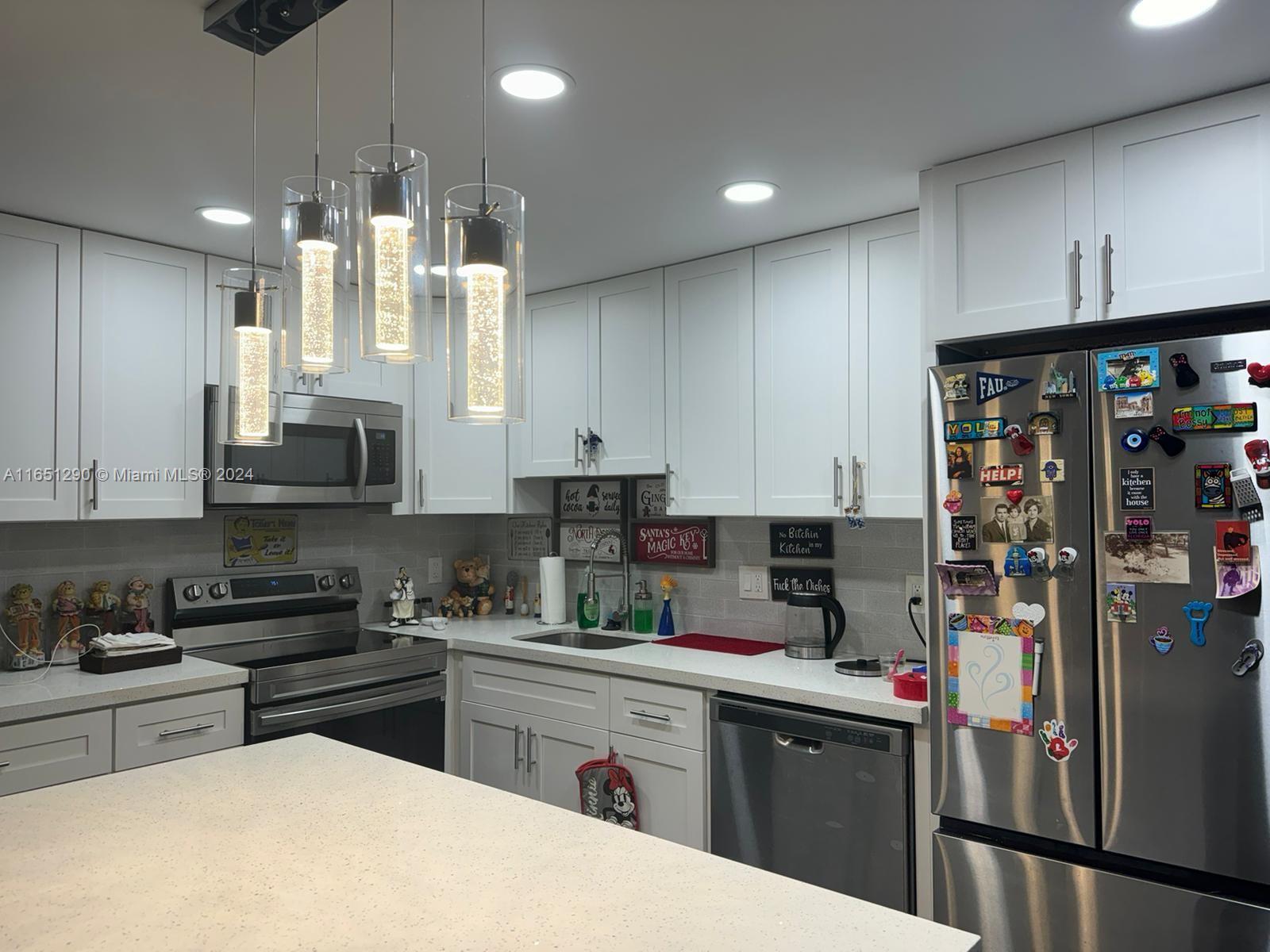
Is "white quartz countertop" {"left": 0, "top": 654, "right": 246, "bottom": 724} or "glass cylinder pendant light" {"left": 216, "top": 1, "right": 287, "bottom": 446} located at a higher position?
"glass cylinder pendant light" {"left": 216, "top": 1, "right": 287, "bottom": 446}

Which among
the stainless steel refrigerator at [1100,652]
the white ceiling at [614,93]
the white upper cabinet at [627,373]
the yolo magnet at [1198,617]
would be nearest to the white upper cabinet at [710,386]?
the white upper cabinet at [627,373]

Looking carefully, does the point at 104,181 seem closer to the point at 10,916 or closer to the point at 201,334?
the point at 201,334

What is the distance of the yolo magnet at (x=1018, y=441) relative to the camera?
213cm

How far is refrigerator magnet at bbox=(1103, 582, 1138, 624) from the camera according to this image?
A: 199 cm

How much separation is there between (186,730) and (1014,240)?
283 centimetres

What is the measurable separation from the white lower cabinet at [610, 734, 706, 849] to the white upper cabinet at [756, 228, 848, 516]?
89 centimetres

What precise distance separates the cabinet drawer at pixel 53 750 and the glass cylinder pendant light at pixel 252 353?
1768mm

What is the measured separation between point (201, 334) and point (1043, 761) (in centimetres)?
303

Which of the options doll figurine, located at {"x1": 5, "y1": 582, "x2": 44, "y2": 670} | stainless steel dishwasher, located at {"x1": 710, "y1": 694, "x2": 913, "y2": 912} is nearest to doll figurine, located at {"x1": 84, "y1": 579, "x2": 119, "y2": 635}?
doll figurine, located at {"x1": 5, "y1": 582, "x2": 44, "y2": 670}

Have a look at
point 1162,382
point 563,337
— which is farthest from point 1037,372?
point 563,337

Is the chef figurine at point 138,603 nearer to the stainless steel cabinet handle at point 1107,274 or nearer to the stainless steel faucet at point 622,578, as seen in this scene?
the stainless steel faucet at point 622,578

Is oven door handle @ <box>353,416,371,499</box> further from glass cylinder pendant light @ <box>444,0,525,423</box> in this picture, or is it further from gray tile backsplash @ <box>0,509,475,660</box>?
glass cylinder pendant light @ <box>444,0,525,423</box>

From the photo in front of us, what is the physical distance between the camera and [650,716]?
2.95m

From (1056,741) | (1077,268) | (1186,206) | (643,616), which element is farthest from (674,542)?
(1186,206)
